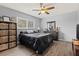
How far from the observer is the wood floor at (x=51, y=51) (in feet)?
5.35

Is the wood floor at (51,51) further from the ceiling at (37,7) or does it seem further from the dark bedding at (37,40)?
the ceiling at (37,7)

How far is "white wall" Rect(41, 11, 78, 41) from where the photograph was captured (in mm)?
1628

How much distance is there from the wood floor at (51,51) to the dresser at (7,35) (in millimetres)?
110

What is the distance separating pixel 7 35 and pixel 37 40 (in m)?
0.64

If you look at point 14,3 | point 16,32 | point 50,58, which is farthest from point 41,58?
point 14,3

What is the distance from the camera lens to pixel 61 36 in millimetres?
1732

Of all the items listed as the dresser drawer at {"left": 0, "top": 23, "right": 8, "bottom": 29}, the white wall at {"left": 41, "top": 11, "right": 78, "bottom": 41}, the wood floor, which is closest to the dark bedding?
the wood floor

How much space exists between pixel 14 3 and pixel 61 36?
114cm

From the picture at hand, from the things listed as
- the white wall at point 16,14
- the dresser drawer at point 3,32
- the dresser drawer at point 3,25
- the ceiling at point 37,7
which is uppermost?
the ceiling at point 37,7

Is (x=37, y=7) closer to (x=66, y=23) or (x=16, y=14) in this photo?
(x=16, y=14)

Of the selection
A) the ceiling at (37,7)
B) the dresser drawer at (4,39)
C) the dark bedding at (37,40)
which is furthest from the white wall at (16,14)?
the dresser drawer at (4,39)

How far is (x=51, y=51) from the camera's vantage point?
1.69 m

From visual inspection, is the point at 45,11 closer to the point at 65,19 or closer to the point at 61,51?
the point at 65,19

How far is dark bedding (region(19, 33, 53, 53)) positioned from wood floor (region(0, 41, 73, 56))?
4.1 inches
